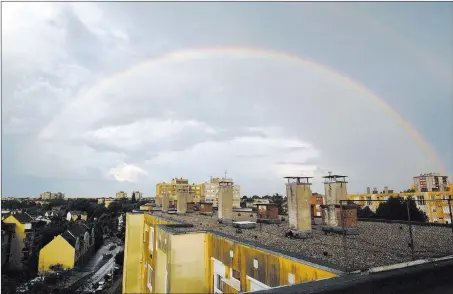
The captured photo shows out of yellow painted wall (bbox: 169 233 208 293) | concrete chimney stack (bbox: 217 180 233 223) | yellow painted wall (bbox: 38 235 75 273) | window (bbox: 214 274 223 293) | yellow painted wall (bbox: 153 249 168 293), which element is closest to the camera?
window (bbox: 214 274 223 293)

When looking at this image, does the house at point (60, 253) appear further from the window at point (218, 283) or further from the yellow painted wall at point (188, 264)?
the window at point (218, 283)

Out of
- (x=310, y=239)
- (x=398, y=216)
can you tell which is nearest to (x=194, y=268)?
(x=310, y=239)

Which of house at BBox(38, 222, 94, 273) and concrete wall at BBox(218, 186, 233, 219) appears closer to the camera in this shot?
concrete wall at BBox(218, 186, 233, 219)

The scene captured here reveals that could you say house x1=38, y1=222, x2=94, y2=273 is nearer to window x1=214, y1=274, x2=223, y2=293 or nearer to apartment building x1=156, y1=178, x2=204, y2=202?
window x1=214, y1=274, x2=223, y2=293

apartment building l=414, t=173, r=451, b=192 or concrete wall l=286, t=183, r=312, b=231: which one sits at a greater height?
apartment building l=414, t=173, r=451, b=192

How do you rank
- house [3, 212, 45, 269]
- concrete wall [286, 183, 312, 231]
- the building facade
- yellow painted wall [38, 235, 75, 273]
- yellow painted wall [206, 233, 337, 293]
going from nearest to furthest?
yellow painted wall [206, 233, 337, 293]
the building facade
concrete wall [286, 183, 312, 231]
yellow painted wall [38, 235, 75, 273]
house [3, 212, 45, 269]

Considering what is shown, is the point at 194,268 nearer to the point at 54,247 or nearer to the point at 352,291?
the point at 352,291

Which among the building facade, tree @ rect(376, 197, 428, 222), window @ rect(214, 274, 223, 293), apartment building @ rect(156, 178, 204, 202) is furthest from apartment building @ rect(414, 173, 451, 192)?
apartment building @ rect(156, 178, 204, 202)
